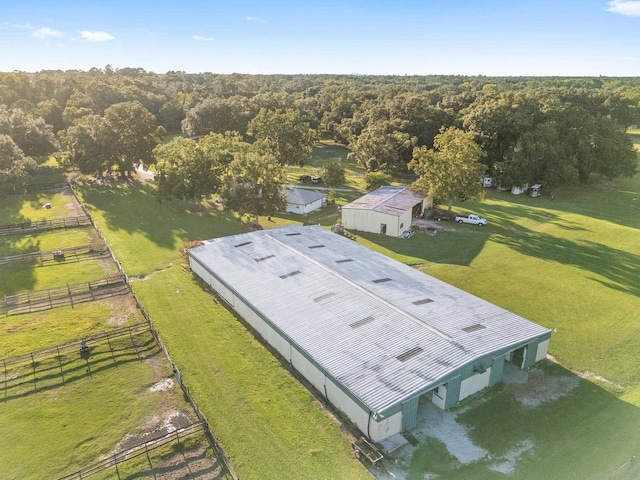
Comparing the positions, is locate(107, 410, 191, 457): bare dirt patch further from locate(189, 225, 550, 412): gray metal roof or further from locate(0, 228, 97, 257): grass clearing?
locate(0, 228, 97, 257): grass clearing

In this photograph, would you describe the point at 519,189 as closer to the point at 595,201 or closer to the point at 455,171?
the point at 595,201

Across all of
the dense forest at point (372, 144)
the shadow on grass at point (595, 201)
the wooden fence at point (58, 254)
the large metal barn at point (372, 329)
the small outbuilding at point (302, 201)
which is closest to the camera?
the large metal barn at point (372, 329)

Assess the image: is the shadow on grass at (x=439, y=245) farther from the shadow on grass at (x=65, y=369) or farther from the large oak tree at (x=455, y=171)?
the shadow on grass at (x=65, y=369)

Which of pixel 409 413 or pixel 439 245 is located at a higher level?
pixel 439 245

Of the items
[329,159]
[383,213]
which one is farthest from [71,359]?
[329,159]

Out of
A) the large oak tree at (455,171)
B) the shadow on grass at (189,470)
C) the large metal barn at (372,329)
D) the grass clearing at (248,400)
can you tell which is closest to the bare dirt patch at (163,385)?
the grass clearing at (248,400)

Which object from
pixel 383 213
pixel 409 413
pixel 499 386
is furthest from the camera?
pixel 383 213

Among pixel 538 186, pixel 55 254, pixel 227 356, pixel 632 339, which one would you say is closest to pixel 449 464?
pixel 227 356
